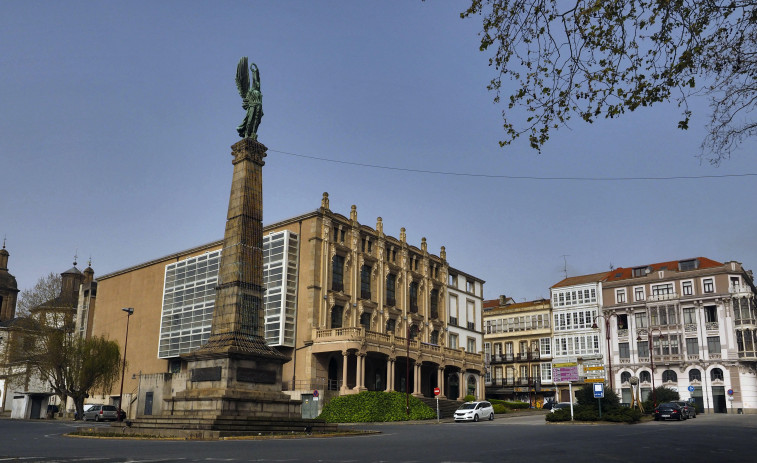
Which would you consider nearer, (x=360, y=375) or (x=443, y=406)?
(x=360, y=375)

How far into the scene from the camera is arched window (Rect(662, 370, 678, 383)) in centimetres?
7012

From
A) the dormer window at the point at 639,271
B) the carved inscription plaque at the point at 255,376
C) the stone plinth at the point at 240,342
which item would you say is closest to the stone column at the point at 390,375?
the stone plinth at the point at 240,342

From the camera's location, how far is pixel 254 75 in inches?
1319

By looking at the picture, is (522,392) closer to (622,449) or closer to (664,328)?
(664,328)

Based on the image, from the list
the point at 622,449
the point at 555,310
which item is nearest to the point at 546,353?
the point at 555,310

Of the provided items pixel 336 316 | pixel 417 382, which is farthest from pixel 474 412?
pixel 336 316

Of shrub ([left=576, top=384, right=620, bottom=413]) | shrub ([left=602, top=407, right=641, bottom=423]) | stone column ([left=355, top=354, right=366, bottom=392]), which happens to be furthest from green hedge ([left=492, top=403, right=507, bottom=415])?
shrub ([left=602, top=407, right=641, bottom=423])

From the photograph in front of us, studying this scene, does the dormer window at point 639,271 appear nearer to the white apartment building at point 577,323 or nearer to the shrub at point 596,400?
the white apartment building at point 577,323

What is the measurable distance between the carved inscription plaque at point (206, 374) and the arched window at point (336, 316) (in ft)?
86.4

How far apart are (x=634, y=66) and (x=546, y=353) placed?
7599 cm

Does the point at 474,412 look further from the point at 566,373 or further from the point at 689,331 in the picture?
the point at 689,331

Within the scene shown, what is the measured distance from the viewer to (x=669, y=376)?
70.8 meters

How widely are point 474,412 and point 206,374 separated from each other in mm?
22801

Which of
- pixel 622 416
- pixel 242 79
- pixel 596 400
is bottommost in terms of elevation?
Result: pixel 622 416
